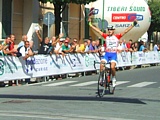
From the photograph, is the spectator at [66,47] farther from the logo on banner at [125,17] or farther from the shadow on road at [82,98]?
the logo on banner at [125,17]

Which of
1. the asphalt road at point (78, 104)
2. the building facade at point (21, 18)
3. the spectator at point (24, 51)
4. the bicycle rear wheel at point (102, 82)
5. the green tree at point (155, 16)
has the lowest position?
the asphalt road at point (78, 104)

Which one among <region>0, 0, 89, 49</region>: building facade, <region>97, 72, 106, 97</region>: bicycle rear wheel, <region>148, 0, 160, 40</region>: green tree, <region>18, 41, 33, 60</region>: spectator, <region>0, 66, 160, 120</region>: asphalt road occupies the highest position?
<region>148, 0, 160, 40</region>: green tree

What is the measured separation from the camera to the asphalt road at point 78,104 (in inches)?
437

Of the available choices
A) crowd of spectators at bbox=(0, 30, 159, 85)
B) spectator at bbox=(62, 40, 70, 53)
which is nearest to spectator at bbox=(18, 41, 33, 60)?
crowd of spectators at bbox=(0, 30, 159, 85)

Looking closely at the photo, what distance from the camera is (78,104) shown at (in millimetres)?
13125

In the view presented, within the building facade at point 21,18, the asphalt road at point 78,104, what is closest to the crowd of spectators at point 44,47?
the asphalt road at point 78,104

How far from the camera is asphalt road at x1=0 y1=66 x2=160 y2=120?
11102mm

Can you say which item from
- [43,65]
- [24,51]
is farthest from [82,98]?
[43,65]

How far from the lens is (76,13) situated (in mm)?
39906

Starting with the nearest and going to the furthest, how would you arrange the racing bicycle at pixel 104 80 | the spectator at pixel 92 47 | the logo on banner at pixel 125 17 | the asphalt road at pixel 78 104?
the asphalt road at pixel 78 104
the racing bicycle at pixel 104 80
the spectator at pixel 92 47
the logo on banner at pixel 125 17

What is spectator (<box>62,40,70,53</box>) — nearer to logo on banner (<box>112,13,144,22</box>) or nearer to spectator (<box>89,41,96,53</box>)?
spectator (<box>89,41,96,53</box>)

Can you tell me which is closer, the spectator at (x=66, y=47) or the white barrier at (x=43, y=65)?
the white barrier at (x=43, y=65)

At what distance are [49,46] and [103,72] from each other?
8162 millimetres

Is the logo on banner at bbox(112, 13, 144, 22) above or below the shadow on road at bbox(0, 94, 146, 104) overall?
above
